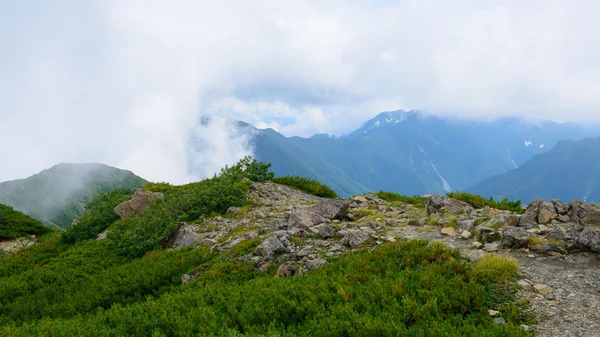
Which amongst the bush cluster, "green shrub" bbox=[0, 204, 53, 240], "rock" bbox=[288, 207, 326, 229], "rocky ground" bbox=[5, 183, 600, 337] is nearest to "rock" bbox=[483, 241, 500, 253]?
"rocky ground" bbox=[5, 183, 600, 337]

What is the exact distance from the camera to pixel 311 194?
951 inches

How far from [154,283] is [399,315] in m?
7.92

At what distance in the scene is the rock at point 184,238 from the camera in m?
14.4

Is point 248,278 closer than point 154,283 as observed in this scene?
Yes

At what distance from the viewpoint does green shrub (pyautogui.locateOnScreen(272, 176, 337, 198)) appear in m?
24.6

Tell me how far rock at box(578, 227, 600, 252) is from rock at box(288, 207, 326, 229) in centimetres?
819

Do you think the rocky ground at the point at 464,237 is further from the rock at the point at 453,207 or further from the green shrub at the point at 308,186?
the green shrub at the point at 308,186

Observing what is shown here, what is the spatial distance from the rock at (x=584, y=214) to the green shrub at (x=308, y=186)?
14.8m

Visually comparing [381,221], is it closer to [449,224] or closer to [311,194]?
[449,224]

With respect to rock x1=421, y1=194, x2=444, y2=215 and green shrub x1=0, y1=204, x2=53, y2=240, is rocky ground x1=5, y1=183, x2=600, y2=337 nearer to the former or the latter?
rock x1=421, y1=194, x2=444, y2=215

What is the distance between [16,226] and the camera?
28.2m

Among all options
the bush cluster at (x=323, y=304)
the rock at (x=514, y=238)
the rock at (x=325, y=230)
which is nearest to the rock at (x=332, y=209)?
the rock at (x=325, y=230)

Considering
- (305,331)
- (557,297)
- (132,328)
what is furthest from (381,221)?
(132,328)

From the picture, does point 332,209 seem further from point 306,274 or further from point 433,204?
point 306,274
